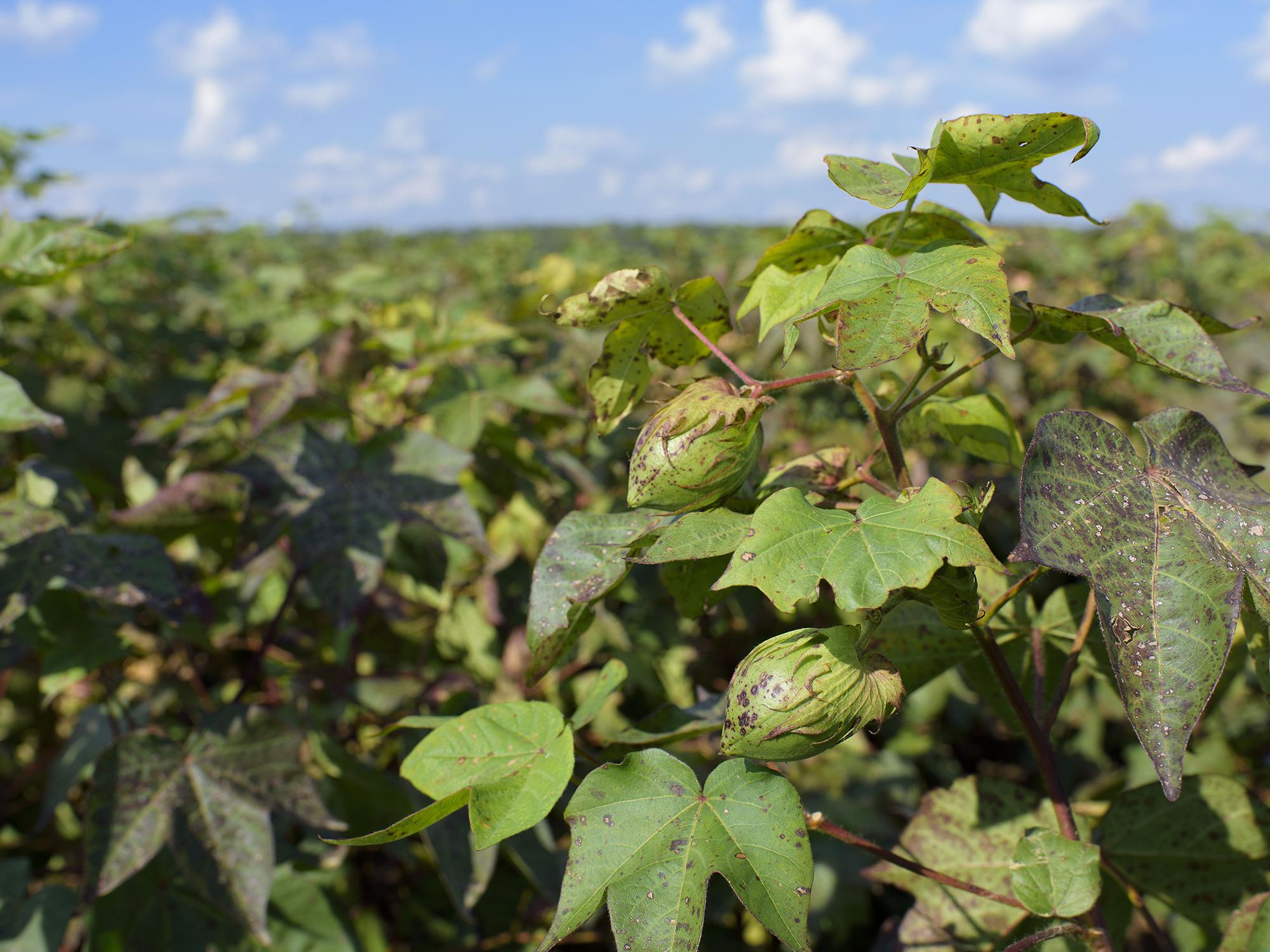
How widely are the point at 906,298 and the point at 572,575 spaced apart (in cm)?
44

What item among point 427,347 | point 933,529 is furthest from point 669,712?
point 427,347

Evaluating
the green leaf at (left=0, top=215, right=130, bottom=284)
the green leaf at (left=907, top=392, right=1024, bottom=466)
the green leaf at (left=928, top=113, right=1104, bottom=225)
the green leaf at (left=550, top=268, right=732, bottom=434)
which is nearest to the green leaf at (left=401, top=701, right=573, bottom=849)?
the green leaf at (left=550, top=268, right=732, bottom=434)

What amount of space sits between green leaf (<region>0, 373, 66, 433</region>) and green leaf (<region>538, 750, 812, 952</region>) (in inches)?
33.6

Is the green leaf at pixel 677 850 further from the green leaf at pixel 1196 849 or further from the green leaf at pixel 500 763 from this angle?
the green leaf at pixel 1196 849

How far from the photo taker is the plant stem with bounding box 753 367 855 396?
806 millimetres

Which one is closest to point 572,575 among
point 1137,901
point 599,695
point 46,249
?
point 599,695

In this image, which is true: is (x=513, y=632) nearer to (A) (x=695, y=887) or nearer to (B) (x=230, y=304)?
(A) (x=695, y=887)

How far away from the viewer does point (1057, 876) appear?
2.78 ft

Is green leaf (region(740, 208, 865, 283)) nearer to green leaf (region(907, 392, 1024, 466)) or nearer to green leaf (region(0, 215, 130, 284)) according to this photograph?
green leaf (region(907, 392, 1024, 466))

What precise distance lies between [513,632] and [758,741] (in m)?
1.41

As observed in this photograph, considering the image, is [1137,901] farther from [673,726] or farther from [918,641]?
[673,726]

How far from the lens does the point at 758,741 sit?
2.45 feet

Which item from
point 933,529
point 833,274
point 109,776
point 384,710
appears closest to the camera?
point 933,529

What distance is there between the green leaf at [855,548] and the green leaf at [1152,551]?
0.20ft
